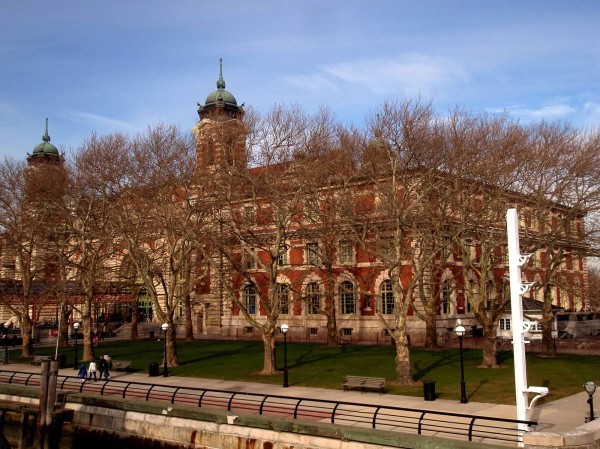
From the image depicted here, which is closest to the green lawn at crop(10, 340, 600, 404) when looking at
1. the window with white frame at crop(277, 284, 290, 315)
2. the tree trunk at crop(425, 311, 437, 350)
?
the tree trunk at crop(425, 311, 437, 350)

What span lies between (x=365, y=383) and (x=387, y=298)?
25576 mm

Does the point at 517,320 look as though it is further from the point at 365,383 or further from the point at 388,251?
the point at 388,251

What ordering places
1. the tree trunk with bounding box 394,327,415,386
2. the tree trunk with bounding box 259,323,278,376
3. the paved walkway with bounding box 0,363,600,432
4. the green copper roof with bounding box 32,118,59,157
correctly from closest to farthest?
the paved walkway with bounding box 0,363,600,432
the tree trunk with bounding box 394,327,415,386
the tree trunk with bounding box 259,323,278,376
the green copper roof with bounding box 32,118,59,157

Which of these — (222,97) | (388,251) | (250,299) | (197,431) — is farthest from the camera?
(222,97)

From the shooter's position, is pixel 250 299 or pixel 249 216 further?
pixel 250 299

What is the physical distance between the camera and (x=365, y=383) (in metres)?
27.2

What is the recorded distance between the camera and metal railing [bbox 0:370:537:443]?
59.4 ft

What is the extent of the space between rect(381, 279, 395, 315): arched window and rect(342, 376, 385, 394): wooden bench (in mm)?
24882

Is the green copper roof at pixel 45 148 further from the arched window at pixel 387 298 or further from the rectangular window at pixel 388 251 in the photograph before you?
the rectangular window at pixel 388 251

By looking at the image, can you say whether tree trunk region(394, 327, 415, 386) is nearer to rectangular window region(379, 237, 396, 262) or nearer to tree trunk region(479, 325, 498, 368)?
rectangular window region(379, 237, 396, 262)

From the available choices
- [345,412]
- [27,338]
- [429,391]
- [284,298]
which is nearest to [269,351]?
[429,391]

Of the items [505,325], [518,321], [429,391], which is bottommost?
[429,391]

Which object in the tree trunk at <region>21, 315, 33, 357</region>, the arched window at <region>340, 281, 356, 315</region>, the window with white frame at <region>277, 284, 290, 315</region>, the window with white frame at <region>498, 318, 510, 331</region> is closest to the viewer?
the window with white frame at <region>277, 284, 290, 315</region>

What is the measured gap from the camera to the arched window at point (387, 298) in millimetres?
52156
